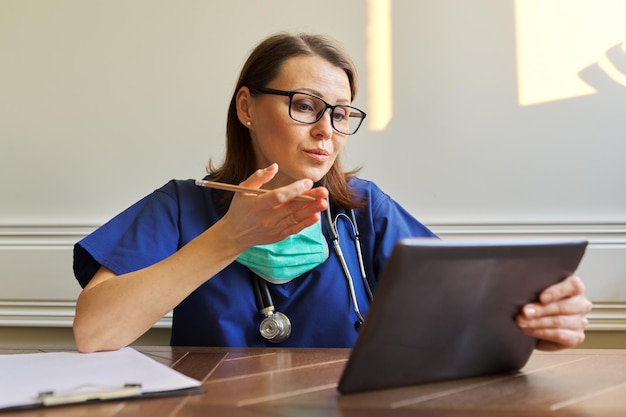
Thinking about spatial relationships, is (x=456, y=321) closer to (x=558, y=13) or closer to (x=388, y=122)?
(x=388, y=122)

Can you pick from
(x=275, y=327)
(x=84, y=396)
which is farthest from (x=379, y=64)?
(x=84, y=396)

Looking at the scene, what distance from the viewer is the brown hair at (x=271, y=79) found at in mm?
1554

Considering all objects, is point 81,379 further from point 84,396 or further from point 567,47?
point 567,47

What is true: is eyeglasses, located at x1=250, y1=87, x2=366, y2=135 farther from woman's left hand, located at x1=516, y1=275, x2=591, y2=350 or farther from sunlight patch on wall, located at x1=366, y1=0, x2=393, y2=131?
woman's left hand, located at x1=516, y1=275, x2=591, y2=350

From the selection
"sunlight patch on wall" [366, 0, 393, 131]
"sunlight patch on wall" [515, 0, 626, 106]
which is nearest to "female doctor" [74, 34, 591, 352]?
"sunlight patch on wall" [366, 0, 393, 131]

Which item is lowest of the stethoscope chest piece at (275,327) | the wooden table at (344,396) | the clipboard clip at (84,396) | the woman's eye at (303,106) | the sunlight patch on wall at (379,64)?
the stethoscope chest piece at (275,327)

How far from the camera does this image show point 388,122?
196 cm

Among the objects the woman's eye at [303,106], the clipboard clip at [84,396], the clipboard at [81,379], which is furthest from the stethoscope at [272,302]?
the clipboard clip at [84,396]

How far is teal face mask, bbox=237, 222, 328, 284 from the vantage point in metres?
1.43

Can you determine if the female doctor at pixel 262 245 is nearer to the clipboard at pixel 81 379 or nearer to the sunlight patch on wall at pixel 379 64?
the clipboard at pixel 81 379

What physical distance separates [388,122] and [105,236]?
919mm

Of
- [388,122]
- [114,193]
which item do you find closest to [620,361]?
[388,122]

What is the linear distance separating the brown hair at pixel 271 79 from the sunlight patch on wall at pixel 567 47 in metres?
0.58

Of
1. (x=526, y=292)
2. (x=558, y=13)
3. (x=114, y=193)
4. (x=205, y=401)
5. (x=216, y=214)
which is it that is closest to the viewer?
(x=205, y=401)
